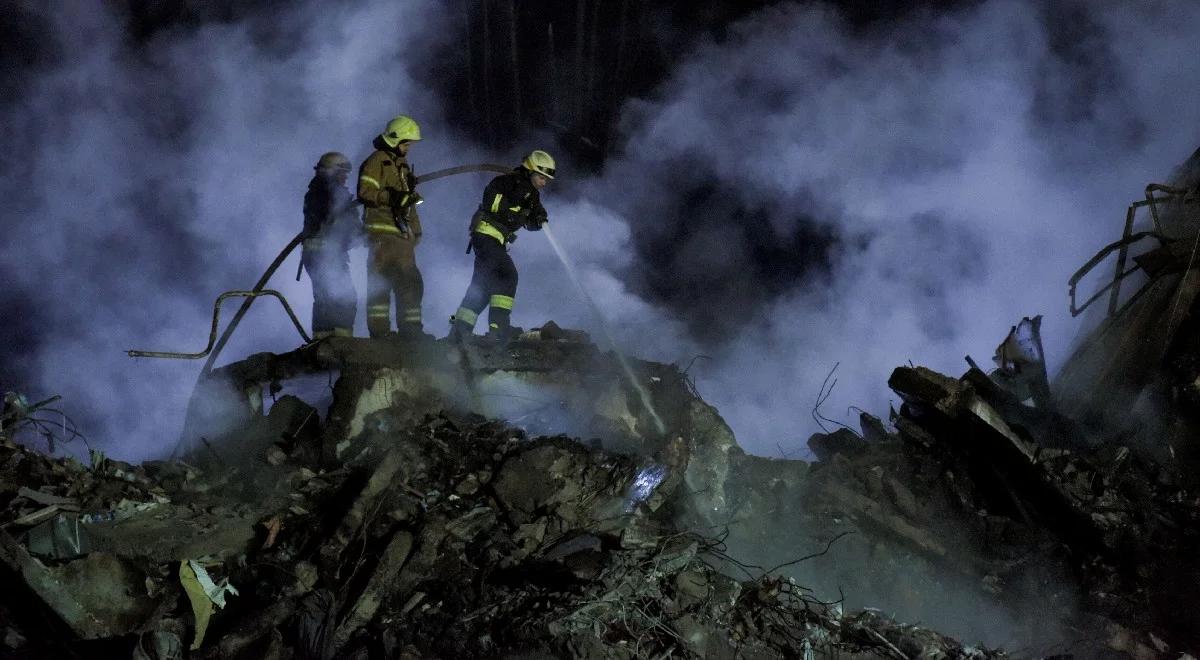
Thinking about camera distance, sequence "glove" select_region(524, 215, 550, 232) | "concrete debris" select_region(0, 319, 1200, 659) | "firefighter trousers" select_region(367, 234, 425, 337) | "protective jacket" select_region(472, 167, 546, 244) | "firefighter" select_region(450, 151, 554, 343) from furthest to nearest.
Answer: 1. "glove" select_region(524, 215, 550, 232)
2. "protective jacket" select_region(472, 167, 546, 244)
3. "firefighter" select_region(450, 151, 554, 343)
4. "firefighter trousers" select_region(367, 234, 425, 337)
5. "concrete debris" select_region(0, 319, 1200, 659)

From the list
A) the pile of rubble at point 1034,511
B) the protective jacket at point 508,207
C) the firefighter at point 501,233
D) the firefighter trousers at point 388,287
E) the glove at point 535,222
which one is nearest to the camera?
the pile of rubble at point 1034,511

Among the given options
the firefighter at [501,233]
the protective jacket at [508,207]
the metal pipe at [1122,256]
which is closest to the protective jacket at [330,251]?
the firefighter at [501,233]

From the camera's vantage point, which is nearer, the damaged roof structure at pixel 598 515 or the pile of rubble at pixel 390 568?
the pile of rubble at pixel 390 568

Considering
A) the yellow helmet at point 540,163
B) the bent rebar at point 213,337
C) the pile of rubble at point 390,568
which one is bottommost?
the pile of rubble at point 390,568

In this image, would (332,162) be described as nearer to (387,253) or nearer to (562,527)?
(387,253)

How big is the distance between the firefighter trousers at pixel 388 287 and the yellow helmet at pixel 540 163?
1.48 metres

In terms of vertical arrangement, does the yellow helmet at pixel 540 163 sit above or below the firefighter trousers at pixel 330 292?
above

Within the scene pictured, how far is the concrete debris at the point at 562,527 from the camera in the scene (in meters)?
3.56

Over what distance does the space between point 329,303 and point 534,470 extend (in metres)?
2.71

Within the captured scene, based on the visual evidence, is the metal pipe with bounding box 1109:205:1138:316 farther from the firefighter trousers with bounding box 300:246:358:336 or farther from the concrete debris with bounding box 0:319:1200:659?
the firefighter trousers with bounding box 300:246:358:336

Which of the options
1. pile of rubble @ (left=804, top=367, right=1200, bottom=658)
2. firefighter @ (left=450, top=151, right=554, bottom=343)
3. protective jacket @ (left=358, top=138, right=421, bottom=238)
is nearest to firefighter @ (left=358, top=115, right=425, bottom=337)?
protective jacket @ (left=358, top=138, right=421, bottom=238)

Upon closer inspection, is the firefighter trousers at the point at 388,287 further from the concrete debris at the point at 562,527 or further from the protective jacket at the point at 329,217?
the concrete debris at the point at 562,527

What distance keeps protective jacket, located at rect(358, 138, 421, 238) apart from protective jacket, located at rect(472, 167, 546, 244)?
0.69 metres

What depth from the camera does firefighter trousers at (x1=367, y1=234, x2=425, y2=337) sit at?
622cm
